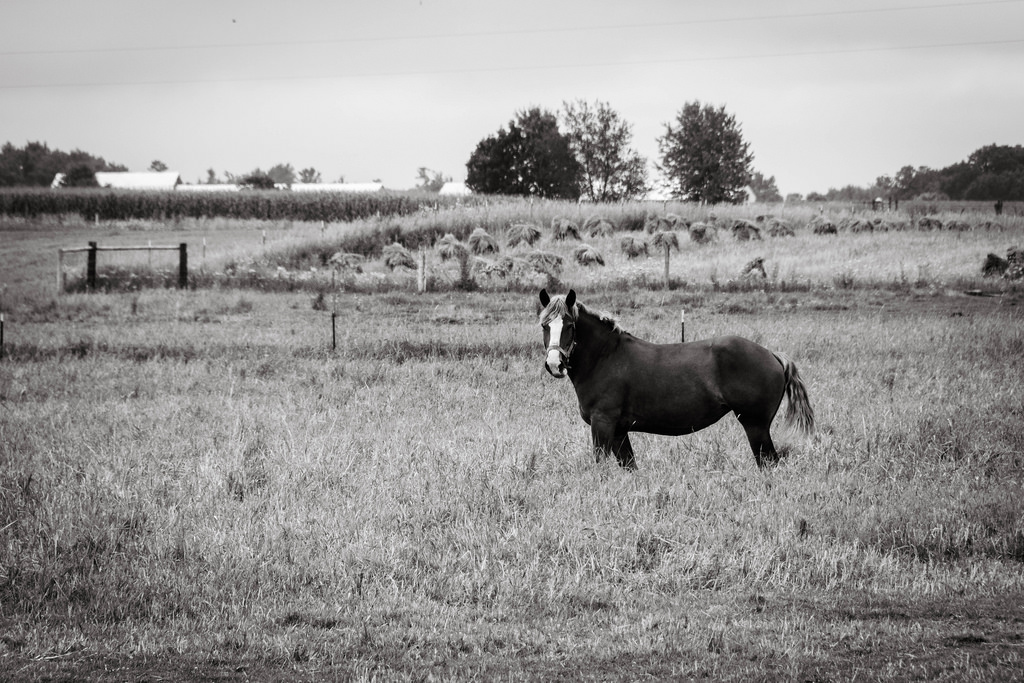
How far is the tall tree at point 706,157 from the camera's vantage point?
83.2 metres

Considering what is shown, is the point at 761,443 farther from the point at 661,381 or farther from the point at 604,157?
the point at 604,157

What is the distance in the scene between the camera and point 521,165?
266ft

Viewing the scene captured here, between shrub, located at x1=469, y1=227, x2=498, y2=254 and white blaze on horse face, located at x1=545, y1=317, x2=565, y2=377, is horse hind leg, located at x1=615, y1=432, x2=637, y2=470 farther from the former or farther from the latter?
shrub, located at x1=469, y1=227, x2=498, y2=254

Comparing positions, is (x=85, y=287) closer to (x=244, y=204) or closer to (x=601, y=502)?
(x=601, y=502)

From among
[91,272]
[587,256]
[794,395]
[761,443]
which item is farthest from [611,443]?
[91,272]

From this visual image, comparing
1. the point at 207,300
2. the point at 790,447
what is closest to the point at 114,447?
the point at 790,447

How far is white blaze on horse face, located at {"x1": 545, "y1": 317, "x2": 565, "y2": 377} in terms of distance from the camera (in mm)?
7434

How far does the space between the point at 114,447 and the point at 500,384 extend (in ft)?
19.2

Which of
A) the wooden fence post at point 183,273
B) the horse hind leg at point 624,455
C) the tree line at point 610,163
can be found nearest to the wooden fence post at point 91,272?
the wooden fence post at point 183,273

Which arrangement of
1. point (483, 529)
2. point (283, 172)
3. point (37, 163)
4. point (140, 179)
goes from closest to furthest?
point (483, 529) < point (140, 179) < point (37, 163) < point (283, 172)

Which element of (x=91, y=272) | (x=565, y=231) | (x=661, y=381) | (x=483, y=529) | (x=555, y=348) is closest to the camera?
(x=483, y=529)

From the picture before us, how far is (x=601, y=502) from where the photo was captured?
23.7ft

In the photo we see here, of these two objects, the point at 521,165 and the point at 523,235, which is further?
the point at 521,165

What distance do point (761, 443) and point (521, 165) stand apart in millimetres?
75117
